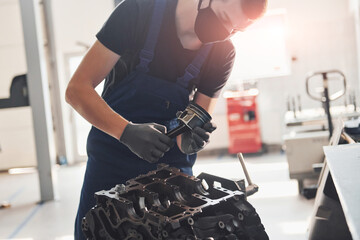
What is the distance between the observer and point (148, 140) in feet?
4.20

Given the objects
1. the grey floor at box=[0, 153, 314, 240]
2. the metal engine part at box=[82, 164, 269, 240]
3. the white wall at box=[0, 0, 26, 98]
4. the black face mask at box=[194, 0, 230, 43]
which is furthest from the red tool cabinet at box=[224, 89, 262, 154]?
the metal engine part at box=[82, 164, 269, 240]

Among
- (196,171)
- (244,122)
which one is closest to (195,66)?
(196,171)

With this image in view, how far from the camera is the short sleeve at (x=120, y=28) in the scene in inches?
53.2

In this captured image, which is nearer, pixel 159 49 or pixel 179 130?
pixel 179 130

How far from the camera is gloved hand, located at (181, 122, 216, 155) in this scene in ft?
4.17

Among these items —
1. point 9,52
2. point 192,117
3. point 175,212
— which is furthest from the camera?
point 9,52

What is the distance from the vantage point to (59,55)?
5.96 metres

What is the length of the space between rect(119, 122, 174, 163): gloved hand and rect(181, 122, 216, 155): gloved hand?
9 cm

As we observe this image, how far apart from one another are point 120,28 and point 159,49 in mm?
166

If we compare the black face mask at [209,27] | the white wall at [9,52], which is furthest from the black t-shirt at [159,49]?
the white wall at [9,52]

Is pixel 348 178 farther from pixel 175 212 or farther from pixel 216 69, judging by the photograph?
pixel 216 69

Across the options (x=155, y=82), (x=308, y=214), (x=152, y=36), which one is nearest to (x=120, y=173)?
(x=155, y=82)

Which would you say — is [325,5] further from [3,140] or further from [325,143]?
[3,140]

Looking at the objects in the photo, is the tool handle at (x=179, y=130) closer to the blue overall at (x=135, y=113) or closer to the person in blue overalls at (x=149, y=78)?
the person in blue overalls at (x=149, y=78)
